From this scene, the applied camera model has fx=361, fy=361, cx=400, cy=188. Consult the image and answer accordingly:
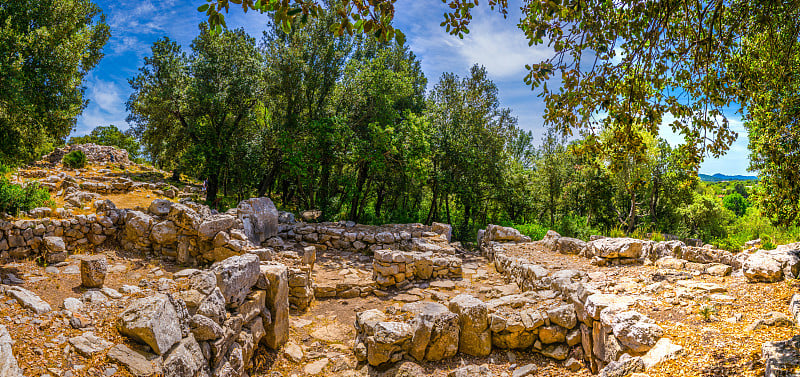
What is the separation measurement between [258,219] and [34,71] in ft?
21.5

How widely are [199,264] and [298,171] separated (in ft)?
20.8

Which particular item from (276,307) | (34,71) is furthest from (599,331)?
(34,71)

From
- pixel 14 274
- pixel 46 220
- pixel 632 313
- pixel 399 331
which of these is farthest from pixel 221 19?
pixel 46 220

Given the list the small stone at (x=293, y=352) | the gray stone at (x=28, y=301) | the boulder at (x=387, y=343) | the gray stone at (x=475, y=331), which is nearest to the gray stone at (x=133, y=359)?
the gray stone at (x=28, y=301)

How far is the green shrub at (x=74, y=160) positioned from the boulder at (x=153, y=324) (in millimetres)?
19448

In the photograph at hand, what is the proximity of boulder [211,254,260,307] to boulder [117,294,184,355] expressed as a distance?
1.02 m

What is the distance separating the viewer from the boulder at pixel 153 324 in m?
3.86

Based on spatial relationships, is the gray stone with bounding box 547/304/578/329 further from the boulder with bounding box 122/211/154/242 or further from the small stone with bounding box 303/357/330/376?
the boulder with bounding box 122/211/154/242

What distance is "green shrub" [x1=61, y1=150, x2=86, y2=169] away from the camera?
59.1 ft

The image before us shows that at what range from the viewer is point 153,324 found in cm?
388

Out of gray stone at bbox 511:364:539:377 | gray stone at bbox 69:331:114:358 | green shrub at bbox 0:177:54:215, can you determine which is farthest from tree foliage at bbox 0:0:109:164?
gray stone at bbox 511:364:539:377

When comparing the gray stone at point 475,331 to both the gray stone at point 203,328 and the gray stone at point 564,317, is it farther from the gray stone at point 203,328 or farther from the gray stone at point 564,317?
the gray stone at point 203,328

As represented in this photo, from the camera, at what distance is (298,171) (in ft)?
48.6

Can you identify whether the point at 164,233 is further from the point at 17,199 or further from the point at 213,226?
the point at 17,199
